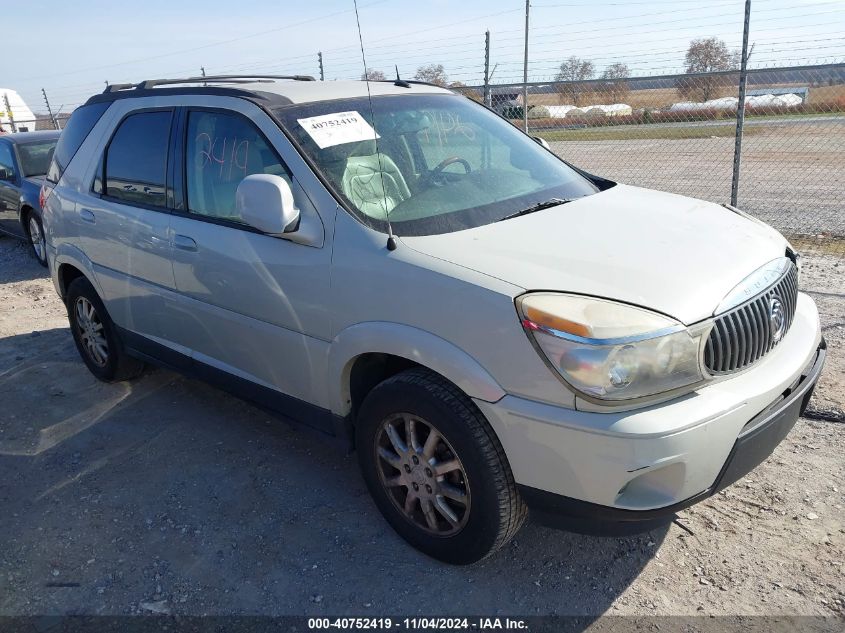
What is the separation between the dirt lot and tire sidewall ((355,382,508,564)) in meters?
0.12

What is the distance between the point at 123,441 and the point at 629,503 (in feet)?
9.91

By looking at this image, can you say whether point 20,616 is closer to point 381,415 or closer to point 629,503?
point 381,415

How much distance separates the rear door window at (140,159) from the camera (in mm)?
3807

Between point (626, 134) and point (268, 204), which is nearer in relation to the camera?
point (268, 204)

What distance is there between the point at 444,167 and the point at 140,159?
184 cm

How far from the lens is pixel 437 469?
269cm

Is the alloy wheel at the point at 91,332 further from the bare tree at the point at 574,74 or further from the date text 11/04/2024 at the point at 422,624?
the bare tree at the point at 574,74

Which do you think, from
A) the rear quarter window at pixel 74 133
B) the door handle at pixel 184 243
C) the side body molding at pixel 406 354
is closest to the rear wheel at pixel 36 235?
the rear quarter window at pixel 74 133

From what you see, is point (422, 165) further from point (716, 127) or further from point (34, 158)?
point (716, 127)

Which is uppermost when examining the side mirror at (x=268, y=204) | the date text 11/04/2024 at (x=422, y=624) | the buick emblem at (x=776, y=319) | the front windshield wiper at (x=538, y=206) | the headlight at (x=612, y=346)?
the side mirror at (x=268, y=204)

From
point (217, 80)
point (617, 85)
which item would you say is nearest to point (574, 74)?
point (617, 85)

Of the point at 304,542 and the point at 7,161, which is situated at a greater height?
the point at 7,161

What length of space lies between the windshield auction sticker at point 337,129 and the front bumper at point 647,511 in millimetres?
1749

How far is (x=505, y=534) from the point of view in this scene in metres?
2.61
